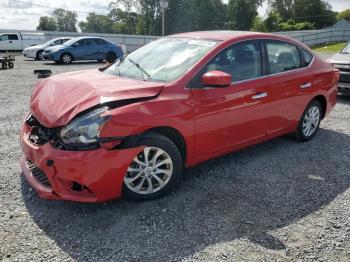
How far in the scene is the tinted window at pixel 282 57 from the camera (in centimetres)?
473

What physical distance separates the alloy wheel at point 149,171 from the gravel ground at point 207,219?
7.0 inches

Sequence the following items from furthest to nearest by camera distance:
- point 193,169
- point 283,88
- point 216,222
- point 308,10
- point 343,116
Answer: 1. point 308,10
2. point 343,116
3. point 283,88
4. point 193,169
5. point 216,222

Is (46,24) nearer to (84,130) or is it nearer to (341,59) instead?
(341,59)

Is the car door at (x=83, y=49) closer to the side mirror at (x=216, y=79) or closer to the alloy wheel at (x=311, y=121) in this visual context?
the alloy wheel at (x=311, y=121)

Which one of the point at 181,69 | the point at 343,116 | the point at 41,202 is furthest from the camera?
the point at 343,116

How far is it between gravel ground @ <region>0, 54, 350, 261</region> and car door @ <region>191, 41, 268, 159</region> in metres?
0.45

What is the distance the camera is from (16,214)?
3402 mm

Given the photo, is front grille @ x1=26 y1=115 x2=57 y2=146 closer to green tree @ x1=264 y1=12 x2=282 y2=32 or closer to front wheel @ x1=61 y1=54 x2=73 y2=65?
front wheel @ x1=61 y1=54 x2=73 y2=65

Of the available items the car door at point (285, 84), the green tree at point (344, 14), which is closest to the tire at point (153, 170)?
the car door at point (285, 84)

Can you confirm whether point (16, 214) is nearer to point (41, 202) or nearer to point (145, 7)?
point (41, 202)

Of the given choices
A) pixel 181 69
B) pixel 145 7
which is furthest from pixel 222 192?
pixel 145 7

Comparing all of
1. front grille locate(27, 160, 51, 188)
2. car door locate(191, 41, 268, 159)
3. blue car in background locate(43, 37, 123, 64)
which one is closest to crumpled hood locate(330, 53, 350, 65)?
car door locate(191, 41, 268, 159)

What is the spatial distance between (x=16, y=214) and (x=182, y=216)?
1.57 m

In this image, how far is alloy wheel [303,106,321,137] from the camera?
551 centimetres
